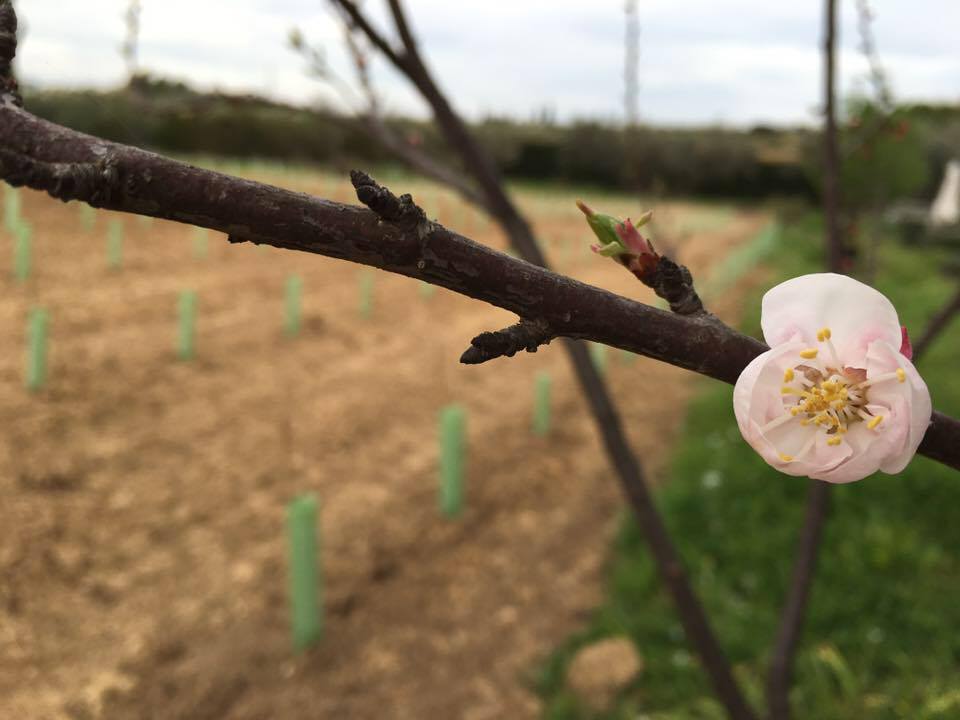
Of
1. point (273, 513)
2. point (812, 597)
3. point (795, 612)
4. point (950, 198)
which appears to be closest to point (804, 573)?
point (795, 612)

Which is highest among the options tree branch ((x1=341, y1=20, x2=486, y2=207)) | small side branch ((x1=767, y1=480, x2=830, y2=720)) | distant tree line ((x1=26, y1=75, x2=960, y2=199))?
tree branch ((x1=341, y1=20, x2=486, y2=207))

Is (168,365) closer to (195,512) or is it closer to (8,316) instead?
(8,316)

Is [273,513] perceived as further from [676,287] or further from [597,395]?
[676,287]

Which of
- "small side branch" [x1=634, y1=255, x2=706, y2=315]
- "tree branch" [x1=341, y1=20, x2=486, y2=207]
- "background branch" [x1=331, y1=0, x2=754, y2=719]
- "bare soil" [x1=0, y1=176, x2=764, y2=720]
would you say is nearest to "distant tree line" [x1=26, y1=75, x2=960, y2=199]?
"bare soil" [x1=0, y1=176, x2=764, y2=720]

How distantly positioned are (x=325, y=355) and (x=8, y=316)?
2513 mm

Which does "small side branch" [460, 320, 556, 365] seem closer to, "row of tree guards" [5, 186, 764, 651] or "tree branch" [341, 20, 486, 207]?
"tree branch" [341, 20, 486, 207]

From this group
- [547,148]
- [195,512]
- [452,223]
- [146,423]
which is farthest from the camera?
[547,148]

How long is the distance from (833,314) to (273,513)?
4012 millimetres

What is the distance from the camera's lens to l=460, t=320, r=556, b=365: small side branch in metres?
0.59

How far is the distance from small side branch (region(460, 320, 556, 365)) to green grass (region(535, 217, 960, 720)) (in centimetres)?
184

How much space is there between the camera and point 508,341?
59 centimetres

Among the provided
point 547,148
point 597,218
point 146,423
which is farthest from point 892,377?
point 547,148

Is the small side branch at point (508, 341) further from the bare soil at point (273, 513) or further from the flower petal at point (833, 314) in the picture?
the bare soil at point (273, 513)

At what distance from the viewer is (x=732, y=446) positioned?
536 cm
